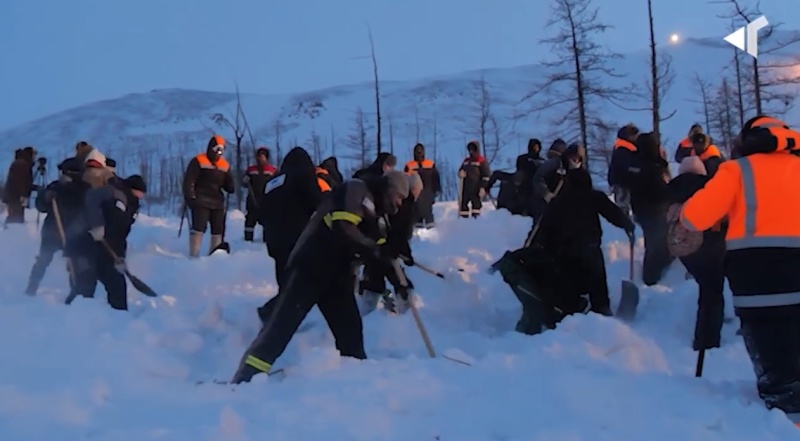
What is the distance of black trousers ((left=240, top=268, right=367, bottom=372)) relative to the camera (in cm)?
550

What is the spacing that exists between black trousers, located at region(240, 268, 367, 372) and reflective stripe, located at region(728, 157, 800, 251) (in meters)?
2.72

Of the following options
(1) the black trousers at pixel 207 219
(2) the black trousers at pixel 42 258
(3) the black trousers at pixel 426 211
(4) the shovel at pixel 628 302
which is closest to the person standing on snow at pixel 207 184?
(1) the black trousers at pixel 207 219

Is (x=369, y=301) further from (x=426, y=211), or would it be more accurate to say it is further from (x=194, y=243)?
(x=426, y=211)

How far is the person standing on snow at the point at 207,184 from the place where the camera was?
11.0 metres

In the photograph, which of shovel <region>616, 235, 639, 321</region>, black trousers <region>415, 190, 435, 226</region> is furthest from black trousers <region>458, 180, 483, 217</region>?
shovel <region>616, 235, 639, 321</region>

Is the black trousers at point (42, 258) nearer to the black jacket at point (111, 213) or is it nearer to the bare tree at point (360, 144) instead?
the black jacket at point (111, 213)

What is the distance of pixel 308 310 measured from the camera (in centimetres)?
572

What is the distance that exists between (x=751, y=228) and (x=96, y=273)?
663 cm

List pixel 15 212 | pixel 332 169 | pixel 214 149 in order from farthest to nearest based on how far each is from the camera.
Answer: pixel 15 212 → pixel 332 169 → pixel 214 149

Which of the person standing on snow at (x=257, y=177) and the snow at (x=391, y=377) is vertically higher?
the person standing on snow at (x=257, y=177)

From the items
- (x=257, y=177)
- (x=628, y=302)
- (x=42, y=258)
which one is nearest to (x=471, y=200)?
(x=257, y=177)

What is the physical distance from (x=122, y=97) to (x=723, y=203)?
134 meters

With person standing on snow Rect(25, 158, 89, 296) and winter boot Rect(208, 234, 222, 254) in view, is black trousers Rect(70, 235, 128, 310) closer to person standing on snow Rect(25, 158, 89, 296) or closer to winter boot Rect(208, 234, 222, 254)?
person standing on snow Rect(25, 158, 89, 296)

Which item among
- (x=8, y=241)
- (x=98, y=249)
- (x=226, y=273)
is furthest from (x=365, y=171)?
(x=8, y=241)
